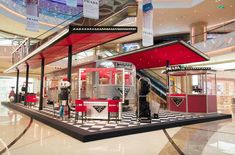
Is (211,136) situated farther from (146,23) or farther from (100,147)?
(146,23)

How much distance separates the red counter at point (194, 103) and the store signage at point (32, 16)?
23.1 feet

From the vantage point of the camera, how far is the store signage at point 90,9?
5.80 meters

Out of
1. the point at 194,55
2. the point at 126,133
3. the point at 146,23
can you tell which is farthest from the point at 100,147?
the point at 194,55

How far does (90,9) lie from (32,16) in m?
4.13

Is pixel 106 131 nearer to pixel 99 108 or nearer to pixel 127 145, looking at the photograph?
pixel 127 145

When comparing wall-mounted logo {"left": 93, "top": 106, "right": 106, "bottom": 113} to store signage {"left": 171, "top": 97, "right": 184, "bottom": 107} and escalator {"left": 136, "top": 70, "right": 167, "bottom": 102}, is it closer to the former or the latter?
store signage {"left": 171, "top": 97, "right": 184, "bottom": 107}

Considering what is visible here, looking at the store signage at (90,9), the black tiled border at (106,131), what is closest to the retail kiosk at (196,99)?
the black tiled border at (106,131)

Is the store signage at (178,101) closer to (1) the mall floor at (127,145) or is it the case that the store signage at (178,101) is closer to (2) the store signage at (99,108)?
(1) the mall floor at (127,145)

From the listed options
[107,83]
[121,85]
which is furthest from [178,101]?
[107,83]

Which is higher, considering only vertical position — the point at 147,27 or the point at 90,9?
the point at 90,9

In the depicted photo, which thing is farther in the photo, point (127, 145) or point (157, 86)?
point (157, 86)

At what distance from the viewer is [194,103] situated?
28.0ft

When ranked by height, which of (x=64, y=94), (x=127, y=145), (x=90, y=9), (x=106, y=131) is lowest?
(x=127, y=145)

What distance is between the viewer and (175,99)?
926cm
